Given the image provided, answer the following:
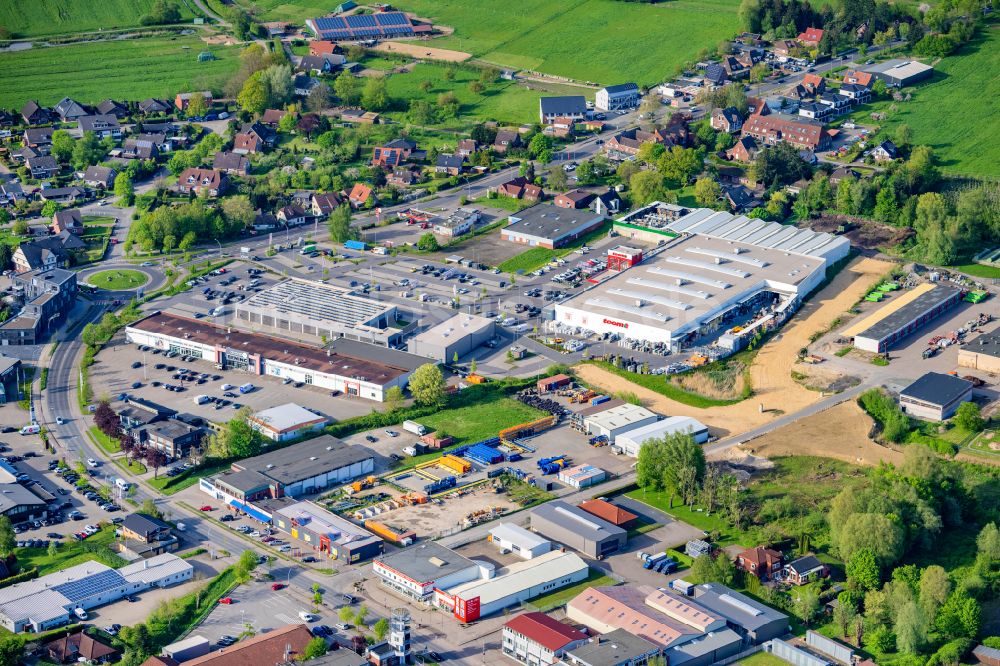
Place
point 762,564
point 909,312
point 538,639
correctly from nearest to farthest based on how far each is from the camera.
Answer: point 538,639 < point 762,564 < point 909,312

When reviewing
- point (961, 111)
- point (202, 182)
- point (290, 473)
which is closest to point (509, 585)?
point (290, 473)

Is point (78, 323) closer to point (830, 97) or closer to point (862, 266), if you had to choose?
point (862, 266)

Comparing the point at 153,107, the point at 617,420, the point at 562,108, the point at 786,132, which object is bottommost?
the point at 617,420

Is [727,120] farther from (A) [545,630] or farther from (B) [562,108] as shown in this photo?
(A) [545,630]

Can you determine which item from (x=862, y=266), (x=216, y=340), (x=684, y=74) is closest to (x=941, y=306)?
(x=862, y=266)

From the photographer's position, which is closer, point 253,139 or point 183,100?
point 253,139

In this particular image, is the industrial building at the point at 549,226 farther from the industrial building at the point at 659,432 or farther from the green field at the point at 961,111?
the green field at the point at 961,111
